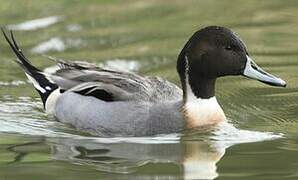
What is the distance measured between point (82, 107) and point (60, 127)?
27cm

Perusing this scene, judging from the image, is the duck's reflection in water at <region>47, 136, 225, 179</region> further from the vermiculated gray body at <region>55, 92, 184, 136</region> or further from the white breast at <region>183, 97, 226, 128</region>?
the white breast at <region>183, 97, 226, 128</region>

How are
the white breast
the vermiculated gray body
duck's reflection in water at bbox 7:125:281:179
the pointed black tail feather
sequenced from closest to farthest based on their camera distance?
duck's reflection in water at bbox 7:125:281:179 < the vermiculated gray body < the white breast < the pointed black tail feather

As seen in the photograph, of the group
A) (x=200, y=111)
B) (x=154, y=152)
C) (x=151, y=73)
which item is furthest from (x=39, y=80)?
(x=154, y=152)

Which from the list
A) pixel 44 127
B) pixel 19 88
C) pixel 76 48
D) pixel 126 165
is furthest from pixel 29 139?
pixel 76 48

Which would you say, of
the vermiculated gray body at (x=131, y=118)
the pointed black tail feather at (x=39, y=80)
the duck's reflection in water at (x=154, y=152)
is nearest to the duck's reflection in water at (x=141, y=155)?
the duck's reflection in water at (x=154, y=152)

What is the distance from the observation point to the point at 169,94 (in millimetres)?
9172

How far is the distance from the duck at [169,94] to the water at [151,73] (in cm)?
16

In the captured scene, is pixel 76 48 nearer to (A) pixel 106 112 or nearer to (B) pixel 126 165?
(A) pixel 106 112

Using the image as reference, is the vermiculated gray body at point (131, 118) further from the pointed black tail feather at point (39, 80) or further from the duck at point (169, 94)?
the pointed black tail feather at point (39, 80)

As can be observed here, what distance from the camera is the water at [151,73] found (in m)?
7.50

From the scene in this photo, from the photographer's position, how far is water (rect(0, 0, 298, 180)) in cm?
750

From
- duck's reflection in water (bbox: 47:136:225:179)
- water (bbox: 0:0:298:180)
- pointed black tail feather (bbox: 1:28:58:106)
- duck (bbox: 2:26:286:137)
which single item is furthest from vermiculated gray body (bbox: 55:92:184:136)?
pointed black tail feather (bbox: 1:28:58:106)

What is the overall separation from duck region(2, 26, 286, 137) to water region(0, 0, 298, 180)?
163 millimetres

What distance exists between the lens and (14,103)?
10.1 meters
